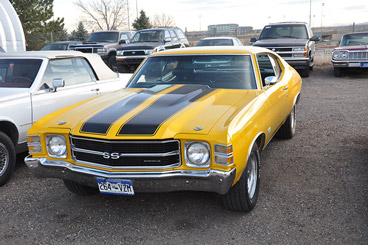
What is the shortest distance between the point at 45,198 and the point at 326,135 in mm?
4588

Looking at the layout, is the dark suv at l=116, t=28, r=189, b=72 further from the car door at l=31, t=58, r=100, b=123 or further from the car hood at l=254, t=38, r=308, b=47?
the car door at l=31, t=58, r=100, b=123

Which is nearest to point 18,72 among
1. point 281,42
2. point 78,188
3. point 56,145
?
point 78,188

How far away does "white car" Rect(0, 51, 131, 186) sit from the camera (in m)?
4.86

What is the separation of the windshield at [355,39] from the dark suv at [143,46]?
21.0ft

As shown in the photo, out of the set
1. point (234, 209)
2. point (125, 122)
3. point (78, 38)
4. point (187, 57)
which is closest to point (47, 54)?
point (187, 57)

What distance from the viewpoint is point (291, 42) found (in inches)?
539

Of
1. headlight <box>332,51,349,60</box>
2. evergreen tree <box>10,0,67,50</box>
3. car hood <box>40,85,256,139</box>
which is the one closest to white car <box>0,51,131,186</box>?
car hood <box>40,85,256,139</box>

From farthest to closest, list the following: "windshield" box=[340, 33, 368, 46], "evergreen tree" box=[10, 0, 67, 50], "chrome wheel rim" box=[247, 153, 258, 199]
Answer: "evergreen tree" box=[10, 0, 67, 50] → "windshield" box=[340, 33, 368, 46] → "chrome wheel rim" box=[247, 153, 258, 199]

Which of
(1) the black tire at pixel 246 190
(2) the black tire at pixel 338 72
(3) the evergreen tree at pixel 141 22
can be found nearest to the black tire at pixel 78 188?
(1) the black tire at pixel 246 190

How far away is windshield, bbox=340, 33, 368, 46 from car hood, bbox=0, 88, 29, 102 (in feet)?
41.5

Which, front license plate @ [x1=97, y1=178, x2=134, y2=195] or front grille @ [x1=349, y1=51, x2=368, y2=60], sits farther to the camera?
front grille @ [x1=349, y1=51, x2=368, y2=60]

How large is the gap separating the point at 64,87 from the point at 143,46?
9.09 meters

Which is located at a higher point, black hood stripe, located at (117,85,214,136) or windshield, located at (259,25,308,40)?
windshield, located at (259,25,308,40)

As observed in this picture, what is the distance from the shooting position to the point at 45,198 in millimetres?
4344
